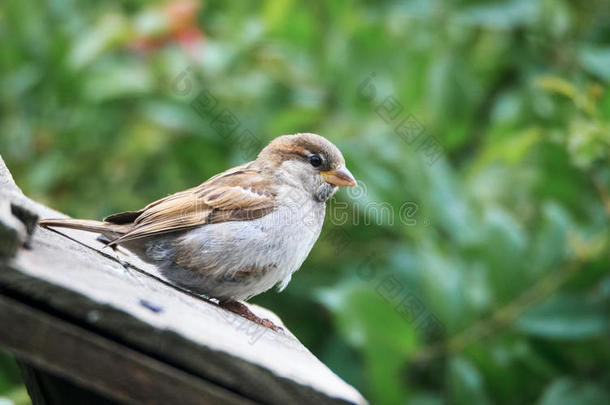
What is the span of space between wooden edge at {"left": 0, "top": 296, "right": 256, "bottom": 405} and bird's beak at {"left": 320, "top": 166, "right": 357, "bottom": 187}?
1.41 m

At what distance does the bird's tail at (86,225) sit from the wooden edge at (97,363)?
0.62 meters

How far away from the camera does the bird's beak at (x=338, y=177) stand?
280 centimetres

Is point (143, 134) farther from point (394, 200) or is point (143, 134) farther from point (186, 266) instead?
point (186, 266)

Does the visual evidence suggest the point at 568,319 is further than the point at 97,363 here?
Yes

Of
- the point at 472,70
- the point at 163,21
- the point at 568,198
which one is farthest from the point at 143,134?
the point at 568,198

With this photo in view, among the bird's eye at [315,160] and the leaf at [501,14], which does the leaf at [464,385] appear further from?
the leaf at [501,14]

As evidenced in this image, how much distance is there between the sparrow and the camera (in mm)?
2387

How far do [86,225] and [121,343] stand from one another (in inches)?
31.9

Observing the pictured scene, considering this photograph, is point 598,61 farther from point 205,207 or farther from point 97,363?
point 97,363

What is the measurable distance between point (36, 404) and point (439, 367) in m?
1.85

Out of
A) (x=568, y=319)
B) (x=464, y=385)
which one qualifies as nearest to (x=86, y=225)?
(x=464, y=385)

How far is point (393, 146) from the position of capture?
12.4ft

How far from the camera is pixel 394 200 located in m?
3.54

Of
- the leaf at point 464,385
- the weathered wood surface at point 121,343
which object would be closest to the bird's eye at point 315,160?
the leaf at point 464,385
